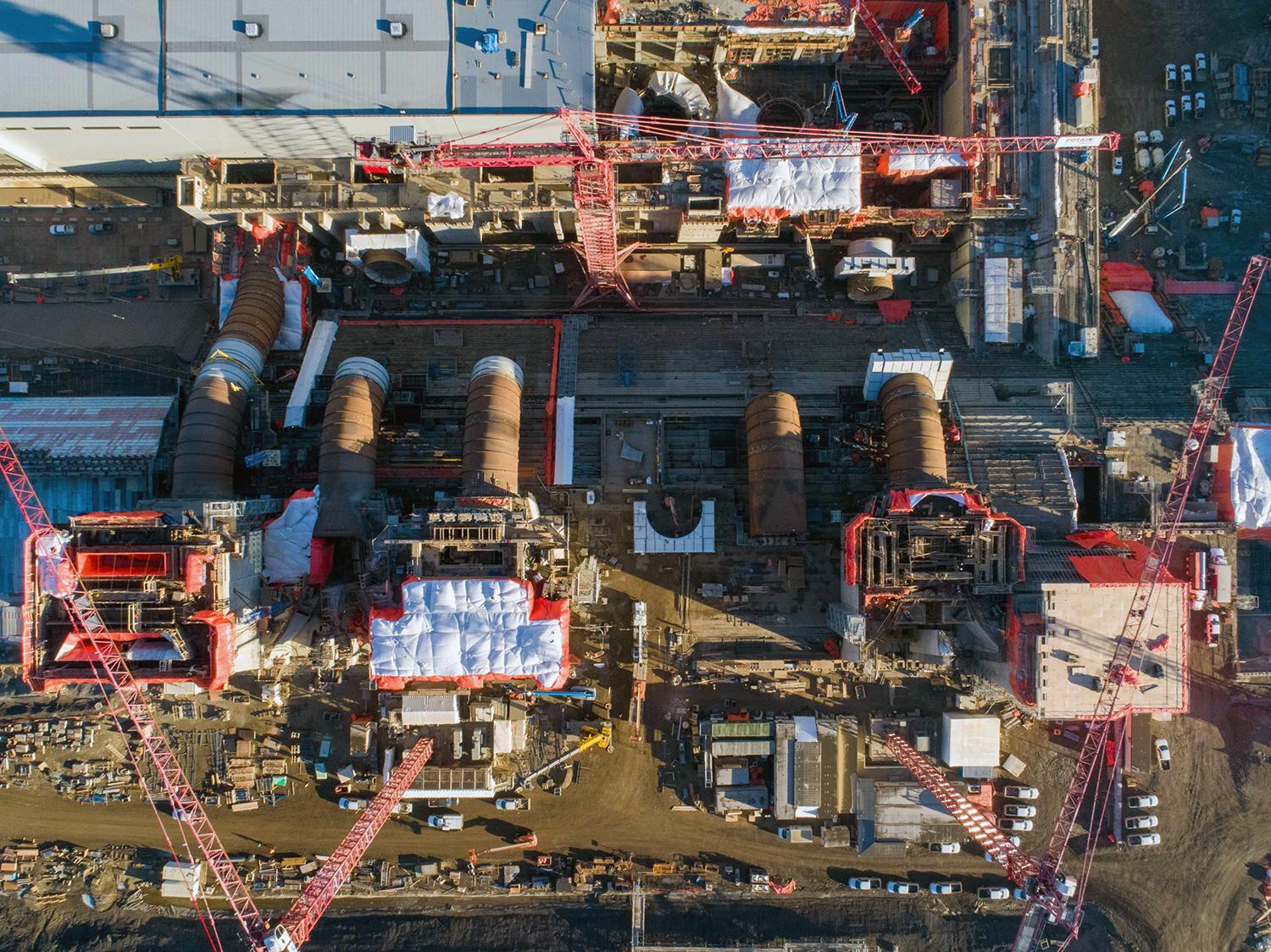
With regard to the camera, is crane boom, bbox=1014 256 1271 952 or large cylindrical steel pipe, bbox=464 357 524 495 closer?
crane boom, bbox=1014 256 1271 952

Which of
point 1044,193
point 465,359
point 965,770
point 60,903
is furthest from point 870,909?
point 60,903

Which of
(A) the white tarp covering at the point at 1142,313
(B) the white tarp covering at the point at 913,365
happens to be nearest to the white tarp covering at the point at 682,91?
(B) the white tarp covering at the point at 913,365

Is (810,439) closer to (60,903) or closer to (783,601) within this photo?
(783,601)

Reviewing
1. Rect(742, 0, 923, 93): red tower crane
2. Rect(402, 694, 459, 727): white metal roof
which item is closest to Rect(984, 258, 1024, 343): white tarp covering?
Rect(742, 0, 923, 93): red tower crane

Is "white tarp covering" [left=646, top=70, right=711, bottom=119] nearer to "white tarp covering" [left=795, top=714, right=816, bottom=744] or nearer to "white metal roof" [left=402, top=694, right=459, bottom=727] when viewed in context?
"white tarp covering" [left=795, top=714, right=816, bottom=744]

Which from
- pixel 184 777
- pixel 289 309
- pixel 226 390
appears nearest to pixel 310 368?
pixel 289 309

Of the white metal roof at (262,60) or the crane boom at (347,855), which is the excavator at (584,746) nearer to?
the crane boom at (347,855)

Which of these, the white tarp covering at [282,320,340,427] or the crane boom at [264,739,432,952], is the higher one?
the white tarp covering at [282,320,340,427]
